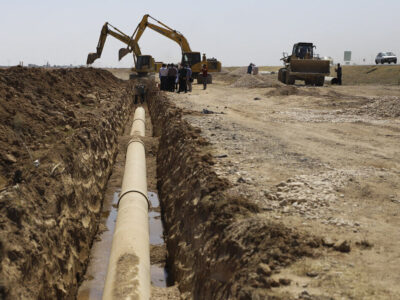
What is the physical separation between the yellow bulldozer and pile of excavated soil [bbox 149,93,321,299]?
21.6 metres

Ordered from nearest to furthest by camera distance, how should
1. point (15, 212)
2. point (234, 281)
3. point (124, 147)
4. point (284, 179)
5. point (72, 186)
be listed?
point (234, 281), point (15, 212), point (284, 179), point (72, 186), point (124, 147)

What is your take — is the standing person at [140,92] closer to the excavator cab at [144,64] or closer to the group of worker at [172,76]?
the group of worker at [172,76]

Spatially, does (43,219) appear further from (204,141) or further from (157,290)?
(204,141)

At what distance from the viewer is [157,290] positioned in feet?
19.9

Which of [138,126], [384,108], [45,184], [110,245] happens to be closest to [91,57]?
[138,126]

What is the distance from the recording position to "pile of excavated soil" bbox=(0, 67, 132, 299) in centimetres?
491

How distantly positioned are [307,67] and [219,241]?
1006 inches

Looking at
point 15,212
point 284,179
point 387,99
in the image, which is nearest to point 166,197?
point 284,179

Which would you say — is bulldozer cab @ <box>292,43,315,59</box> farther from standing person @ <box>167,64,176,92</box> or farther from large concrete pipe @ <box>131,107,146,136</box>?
large concrete pipe @ <box>131,107,146,136</box>

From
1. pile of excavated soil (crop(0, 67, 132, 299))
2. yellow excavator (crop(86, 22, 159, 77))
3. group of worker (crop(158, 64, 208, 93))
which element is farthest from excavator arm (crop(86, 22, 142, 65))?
pile of excavated soil (crop(0, 67, 132, 299))

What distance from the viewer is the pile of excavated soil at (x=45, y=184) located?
16.1 feet

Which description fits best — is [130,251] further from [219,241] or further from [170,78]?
[170,78]

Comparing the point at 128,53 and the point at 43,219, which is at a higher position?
the point at 128,53

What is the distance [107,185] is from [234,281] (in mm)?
7779
